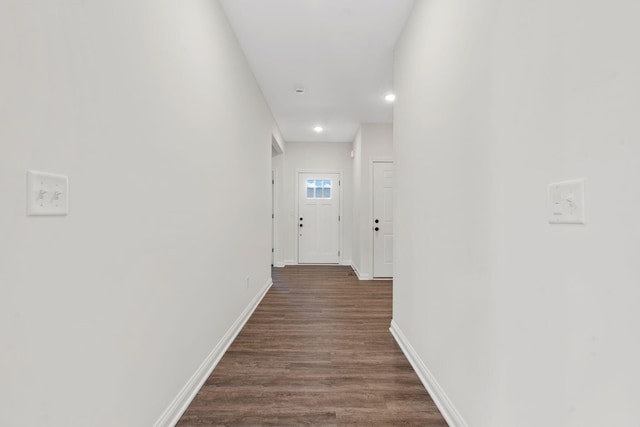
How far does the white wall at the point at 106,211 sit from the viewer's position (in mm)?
772

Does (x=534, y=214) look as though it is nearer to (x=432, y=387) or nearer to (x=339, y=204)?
(x=432, y=387)

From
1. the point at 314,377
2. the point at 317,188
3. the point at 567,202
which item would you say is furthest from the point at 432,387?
the point at 317,188

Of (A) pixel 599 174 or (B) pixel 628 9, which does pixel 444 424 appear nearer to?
(A) pixel 599 174

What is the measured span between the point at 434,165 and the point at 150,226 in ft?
5.05

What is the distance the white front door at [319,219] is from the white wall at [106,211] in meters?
4.37

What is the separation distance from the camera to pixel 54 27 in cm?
86

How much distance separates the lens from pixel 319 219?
21.3 feet

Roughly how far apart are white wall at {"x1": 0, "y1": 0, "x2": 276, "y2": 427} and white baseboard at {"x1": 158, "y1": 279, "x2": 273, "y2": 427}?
0.06 meters

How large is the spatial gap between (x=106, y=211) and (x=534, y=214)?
142 cm

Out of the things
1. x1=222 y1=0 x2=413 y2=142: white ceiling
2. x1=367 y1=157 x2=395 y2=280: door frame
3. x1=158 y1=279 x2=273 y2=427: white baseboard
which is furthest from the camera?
x1=367 y1=157 x2=395 y2=280: door frame

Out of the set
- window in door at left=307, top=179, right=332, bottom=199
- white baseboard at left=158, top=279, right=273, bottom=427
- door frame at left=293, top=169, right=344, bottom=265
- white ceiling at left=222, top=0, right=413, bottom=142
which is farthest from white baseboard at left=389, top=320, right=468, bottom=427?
window in door at left=307, top=179, right=332, bottom=199

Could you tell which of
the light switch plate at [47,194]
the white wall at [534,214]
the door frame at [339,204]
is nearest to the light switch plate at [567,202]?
the white wall at [534,214]

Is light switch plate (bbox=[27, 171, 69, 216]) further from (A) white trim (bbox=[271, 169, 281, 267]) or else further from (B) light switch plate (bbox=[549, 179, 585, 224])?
(A) white trim (bbox=[271, 169, 281, 267])

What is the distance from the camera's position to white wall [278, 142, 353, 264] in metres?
6.41
